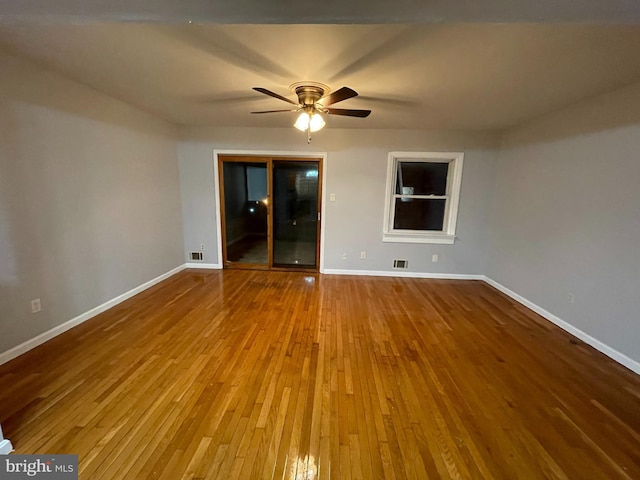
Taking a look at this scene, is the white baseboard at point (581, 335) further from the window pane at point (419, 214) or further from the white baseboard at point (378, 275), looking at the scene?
the window pane at point (419, 214)

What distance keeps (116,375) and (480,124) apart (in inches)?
198

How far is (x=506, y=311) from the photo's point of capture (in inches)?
132

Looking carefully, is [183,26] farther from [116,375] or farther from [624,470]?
[624,470]

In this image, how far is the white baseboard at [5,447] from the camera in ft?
4.60

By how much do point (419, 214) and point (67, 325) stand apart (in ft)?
16.1

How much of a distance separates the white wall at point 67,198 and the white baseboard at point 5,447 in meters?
1.14

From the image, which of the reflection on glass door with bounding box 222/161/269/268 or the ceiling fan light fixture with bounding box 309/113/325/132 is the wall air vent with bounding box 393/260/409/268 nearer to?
the reflection on glass door with bounding box 222/161/269/268

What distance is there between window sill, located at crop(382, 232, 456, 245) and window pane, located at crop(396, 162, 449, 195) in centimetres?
73

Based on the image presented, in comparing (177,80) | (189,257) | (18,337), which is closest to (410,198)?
(177,80)

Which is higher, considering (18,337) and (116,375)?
(18,337)

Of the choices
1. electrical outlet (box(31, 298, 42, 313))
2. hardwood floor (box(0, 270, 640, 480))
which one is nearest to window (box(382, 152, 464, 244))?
hardwood floor (box(0, 270, 640, 480))

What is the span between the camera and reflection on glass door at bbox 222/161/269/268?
461 centimetres

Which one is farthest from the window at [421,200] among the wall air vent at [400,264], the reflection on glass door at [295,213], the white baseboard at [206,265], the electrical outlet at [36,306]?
the electrical outlet at [36,306]

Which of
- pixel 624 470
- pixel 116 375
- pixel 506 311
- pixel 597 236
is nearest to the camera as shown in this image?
pixel 624 470
